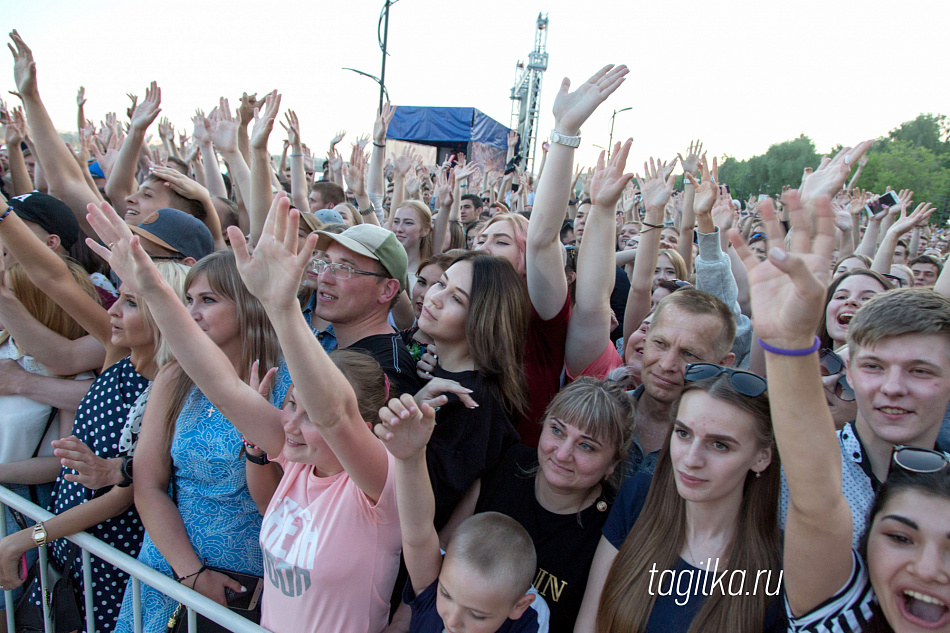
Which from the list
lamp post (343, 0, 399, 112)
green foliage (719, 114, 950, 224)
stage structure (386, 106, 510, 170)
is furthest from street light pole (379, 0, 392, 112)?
green foliage (719, 114, 950, 224)

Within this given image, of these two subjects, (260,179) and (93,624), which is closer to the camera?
(93,624)

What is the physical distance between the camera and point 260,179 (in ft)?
11.0

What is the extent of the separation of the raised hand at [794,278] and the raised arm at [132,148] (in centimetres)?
384

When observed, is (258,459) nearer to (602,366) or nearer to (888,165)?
(602,366)

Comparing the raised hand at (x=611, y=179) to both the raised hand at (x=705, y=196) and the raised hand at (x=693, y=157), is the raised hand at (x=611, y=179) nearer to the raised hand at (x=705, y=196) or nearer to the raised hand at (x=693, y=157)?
the raised hand at (x=705, y=196)

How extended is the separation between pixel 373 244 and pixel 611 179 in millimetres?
1121

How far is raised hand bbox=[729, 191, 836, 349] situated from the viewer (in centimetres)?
104

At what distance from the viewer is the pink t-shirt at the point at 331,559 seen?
160 centimetres

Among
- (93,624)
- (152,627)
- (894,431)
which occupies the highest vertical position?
(894,431)

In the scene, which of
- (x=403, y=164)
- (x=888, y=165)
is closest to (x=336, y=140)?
(x=403, y=164)

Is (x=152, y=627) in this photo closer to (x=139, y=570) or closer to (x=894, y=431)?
(x=139, y=570)

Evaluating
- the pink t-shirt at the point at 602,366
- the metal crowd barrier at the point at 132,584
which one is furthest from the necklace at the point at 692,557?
the metal crowd barrier at the point at 132,584

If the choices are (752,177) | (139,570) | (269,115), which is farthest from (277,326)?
(752,177)

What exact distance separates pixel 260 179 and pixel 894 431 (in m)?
3.34
